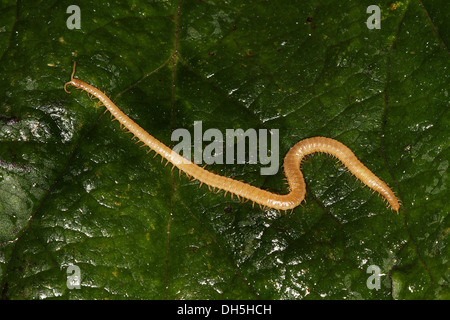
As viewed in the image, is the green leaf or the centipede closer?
the green leaf

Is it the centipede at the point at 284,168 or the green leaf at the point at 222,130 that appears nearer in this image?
the green leaf at the point at 222,130

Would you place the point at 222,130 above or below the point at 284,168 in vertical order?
above

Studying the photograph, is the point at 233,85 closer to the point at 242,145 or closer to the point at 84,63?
the point at 242,145
